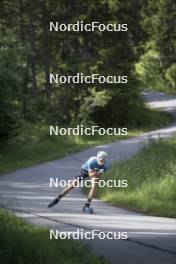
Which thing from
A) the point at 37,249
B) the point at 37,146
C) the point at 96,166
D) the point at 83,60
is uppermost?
the point at 83,60

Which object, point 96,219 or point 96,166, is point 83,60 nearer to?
point 96,166

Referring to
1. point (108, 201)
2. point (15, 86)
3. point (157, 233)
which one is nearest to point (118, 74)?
point (15, 86)

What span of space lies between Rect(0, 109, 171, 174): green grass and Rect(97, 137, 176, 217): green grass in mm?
6982

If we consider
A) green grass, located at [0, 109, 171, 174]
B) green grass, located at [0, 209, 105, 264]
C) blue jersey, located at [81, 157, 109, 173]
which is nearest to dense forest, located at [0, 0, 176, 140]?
green grass, located at [0, 109, 171, 174]

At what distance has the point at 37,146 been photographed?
1304 inches

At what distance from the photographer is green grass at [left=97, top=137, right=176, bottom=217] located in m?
16.2

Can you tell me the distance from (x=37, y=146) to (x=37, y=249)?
23.9m

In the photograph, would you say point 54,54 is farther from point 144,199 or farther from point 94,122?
point 144,199

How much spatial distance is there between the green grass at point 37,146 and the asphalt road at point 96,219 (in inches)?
136

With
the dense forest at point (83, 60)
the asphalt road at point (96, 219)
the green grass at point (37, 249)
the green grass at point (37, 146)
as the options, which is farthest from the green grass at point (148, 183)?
the dense forest at point (83, 60)

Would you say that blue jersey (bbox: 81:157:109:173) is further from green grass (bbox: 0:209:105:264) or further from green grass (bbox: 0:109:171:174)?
green grass (bbox: 0:109:171:174)

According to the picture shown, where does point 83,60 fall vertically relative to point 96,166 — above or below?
above

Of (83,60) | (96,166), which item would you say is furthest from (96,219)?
(83,60)

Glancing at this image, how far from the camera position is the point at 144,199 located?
1667cm
